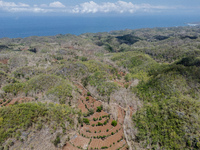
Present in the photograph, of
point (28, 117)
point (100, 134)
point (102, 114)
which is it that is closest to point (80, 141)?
point (100, 134)

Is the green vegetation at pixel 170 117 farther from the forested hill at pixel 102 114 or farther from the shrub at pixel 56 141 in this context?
the shrub at pixel 56 141

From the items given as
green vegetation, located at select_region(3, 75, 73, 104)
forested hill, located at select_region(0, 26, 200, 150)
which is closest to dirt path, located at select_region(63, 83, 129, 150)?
forested hill, located at select_region(0, 26, 200, 150)

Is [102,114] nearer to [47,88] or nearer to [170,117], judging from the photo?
[170,117]

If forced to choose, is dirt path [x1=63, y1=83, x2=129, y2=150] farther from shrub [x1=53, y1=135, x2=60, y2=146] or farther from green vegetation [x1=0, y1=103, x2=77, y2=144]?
green vegetation [x1=0, y1=103, x2=77, y2=144]

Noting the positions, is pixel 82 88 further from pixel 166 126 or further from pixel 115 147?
pixel 166 126

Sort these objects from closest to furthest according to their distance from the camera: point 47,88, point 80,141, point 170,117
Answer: point 80,141, point 170,117, point 47,88

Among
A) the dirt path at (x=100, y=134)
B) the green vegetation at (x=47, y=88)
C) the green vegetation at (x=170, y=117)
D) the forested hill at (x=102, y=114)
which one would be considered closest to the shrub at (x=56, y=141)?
the forested hill at (x=102, y=114)

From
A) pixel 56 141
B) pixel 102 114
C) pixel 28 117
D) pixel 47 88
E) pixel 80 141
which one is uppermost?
pixel 28 117

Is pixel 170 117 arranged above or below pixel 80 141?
above

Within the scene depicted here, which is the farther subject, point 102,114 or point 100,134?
point 102,114

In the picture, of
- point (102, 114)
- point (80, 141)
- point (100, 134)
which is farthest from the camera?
point (102, 114)

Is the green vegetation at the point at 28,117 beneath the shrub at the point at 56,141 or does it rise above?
above
